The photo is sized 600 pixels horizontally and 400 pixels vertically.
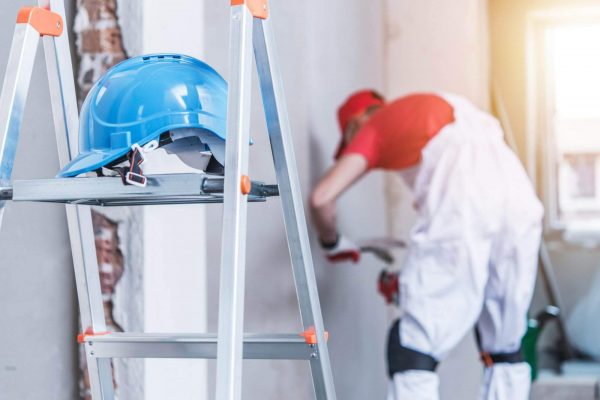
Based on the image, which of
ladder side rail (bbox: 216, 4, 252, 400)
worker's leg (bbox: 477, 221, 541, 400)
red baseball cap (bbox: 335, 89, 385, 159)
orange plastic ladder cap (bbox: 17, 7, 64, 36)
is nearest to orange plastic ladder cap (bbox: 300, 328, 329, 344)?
ladder side rail (bbox: 216, 4, 252, 400)

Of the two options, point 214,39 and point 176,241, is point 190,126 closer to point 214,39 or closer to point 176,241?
point 176,241

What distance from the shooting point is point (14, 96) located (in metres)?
1.03

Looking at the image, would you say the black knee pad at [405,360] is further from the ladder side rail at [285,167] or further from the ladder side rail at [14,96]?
the ladder side rail at [14,96]

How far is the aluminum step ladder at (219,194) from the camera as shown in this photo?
0.91 m

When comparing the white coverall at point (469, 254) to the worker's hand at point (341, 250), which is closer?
the white coverall at point (469, 254)

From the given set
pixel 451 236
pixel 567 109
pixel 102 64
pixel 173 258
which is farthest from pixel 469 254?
pixel 567 109

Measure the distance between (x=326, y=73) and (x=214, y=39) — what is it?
677mm

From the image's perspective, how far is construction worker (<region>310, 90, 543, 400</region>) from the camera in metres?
2.22

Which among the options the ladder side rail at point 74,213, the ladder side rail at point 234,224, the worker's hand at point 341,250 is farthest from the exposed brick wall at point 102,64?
the worker's hand at point 341,250

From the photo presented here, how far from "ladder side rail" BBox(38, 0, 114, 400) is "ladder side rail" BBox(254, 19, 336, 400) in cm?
31

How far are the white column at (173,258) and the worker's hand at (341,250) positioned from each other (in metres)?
0.83

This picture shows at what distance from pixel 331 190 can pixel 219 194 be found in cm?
133

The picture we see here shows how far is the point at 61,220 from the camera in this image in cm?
159

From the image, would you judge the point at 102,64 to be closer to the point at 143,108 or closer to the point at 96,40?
the point at 96,40
